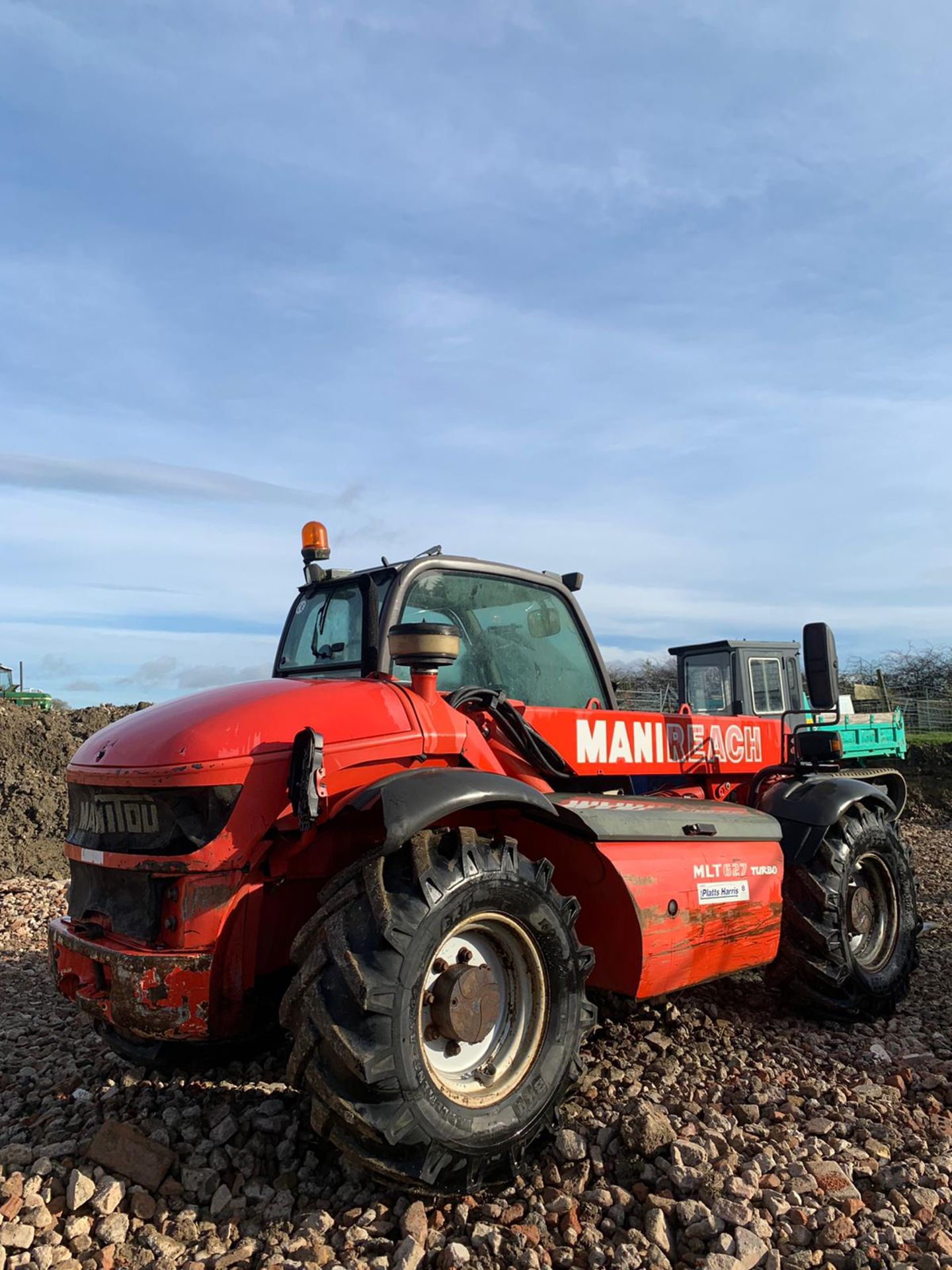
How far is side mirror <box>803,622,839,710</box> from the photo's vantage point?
187 inches

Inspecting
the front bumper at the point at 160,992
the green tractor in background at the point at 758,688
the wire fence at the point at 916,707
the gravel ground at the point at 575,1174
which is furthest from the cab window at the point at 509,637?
the wire fence at the point at 916,707

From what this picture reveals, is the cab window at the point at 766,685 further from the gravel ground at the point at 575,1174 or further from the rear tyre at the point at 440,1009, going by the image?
the rear tyre at the point at 440,1009

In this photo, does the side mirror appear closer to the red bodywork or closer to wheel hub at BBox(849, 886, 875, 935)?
the red bodywork

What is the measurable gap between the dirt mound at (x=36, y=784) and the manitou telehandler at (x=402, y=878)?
6.08m

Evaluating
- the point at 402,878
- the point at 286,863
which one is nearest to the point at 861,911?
the point at 402,878

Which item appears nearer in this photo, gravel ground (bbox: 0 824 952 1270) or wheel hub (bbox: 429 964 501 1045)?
gravel ground (bbox: 0 824 952 1270)

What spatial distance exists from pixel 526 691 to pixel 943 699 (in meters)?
24.2

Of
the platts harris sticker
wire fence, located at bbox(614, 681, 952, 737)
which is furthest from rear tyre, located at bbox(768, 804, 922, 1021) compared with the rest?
wire fence, located at bbox(614, 681, 952, 737)

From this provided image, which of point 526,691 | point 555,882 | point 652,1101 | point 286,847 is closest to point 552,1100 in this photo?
point 652,1101

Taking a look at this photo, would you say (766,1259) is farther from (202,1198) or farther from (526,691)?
(526,691)

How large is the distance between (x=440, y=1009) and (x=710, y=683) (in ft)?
42.9

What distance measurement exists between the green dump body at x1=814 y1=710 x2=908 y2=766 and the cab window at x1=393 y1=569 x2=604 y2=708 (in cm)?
1061

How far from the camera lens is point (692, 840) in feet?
14.2

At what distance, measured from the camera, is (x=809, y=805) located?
514cm
